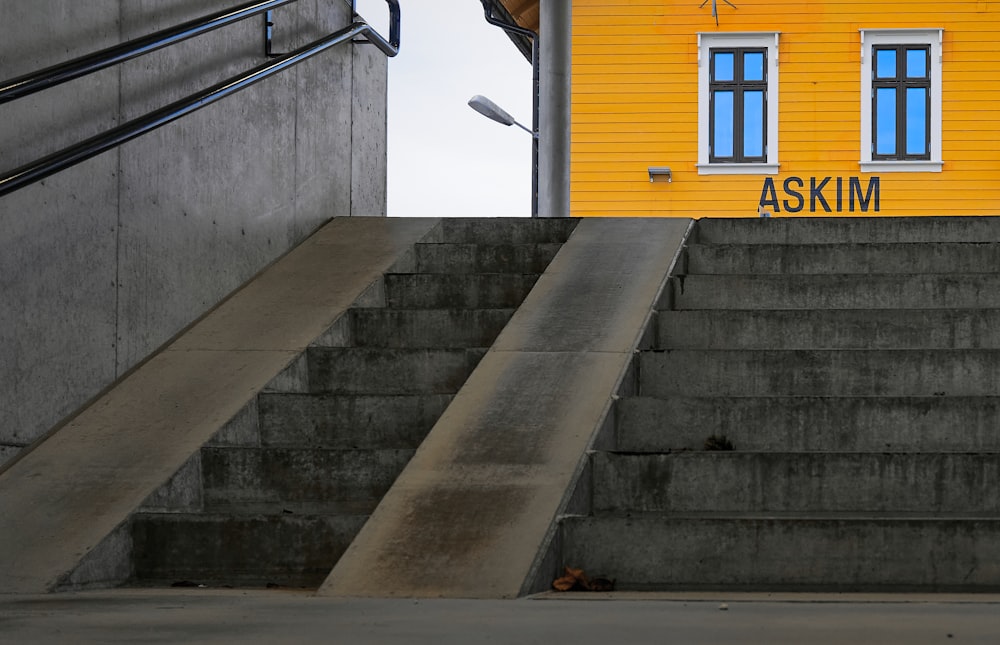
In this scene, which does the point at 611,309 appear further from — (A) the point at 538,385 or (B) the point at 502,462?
(B) the point at 502,462

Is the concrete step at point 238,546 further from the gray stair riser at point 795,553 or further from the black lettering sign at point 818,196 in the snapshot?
the black lettering sign at point 818,196

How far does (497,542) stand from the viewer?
348 centimetres

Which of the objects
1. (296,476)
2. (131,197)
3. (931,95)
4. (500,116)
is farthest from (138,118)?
(931,95)

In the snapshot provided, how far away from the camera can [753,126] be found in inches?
703

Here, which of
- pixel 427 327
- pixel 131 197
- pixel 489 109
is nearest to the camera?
pixel 131 197

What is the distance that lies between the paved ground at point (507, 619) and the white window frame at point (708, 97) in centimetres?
1483

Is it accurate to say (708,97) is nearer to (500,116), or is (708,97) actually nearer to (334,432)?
(500,116)

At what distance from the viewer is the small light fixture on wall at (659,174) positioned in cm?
1773

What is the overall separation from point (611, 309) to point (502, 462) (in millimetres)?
1653

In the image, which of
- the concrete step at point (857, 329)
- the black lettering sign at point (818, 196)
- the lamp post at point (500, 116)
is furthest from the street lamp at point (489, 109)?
the concrete step at point (857, 329)

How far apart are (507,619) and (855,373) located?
95.6 inches

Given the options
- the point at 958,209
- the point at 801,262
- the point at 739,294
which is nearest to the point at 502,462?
the point at 739,294

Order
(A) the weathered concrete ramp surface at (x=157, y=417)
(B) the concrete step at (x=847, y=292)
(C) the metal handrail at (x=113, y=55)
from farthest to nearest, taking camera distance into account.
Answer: (B) the concrete step at (x=847, y=292)
(C) the metal handrail at (x=113, y=55)
(A) the weathered concrete ramp surface at (x=157, y=417)

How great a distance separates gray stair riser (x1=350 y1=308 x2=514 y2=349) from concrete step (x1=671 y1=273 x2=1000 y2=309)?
2.83ft
